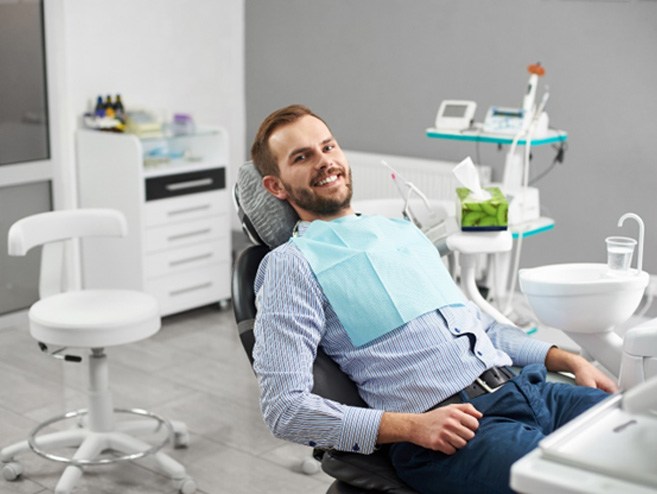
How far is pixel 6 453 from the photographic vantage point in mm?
2840

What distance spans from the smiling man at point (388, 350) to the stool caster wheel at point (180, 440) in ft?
3.83

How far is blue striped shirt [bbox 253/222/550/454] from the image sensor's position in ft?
5.62

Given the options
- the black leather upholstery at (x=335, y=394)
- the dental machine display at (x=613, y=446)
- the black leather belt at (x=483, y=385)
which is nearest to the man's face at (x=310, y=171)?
the black leather upholstery at (x=335, y=394)

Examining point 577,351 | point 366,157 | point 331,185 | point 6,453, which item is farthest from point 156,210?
point 331,185

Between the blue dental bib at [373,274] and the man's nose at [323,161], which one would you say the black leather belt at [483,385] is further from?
the man's nose at [323,161]

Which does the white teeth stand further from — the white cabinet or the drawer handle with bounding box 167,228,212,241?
the drawer handle with bounding box 167,228,212,241

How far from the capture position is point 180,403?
3.38m

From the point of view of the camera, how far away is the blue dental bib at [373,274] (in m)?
1.86

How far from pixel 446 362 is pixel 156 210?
2442 millimetres

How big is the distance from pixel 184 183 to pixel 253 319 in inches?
88.2

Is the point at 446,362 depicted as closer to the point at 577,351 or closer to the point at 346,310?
the point at 346,310

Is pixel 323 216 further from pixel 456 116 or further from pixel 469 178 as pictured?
pixel 456 116

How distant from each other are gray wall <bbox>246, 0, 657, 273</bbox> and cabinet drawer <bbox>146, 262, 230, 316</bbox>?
0.88 meters

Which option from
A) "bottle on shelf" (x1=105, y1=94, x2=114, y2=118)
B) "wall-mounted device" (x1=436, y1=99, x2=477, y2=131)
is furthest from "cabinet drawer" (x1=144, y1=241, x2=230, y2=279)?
"wall-mounted device" (x1=436, y1=99, x2=477, y2=131)
